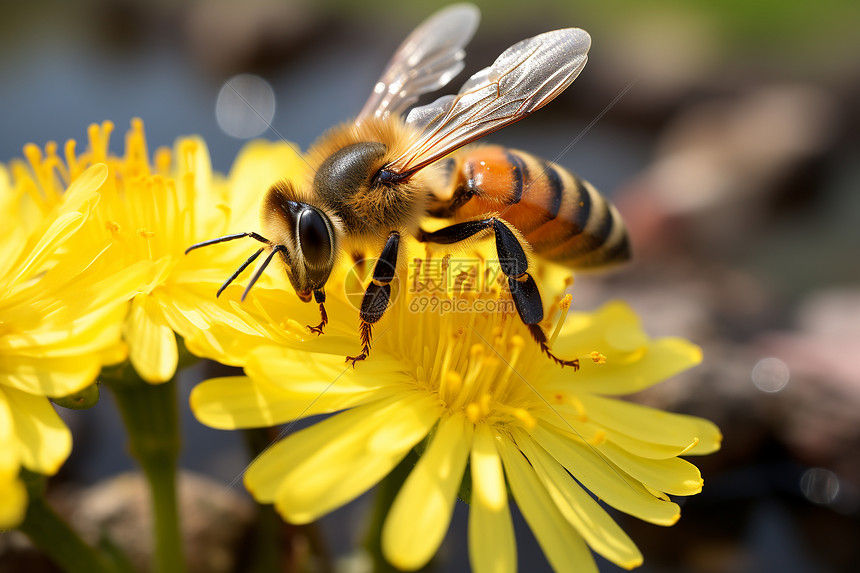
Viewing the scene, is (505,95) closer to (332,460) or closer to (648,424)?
(648,424)

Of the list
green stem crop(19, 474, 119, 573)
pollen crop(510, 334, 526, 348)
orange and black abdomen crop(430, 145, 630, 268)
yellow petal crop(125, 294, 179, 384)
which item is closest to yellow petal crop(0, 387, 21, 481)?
yellow petal crop(125, 294, 179, 384)

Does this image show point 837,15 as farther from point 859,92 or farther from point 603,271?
point 603,271

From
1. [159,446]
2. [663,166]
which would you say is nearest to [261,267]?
[159,446]

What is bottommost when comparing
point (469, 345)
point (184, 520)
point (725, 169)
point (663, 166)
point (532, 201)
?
point (725, 169)

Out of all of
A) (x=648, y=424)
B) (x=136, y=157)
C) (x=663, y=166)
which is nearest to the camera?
(x=648, y=424)

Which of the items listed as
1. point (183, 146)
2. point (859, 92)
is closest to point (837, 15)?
point (859, 92)

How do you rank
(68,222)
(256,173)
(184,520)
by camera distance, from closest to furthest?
(68,222) < (256,173) < (184,520)

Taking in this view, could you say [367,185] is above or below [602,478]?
above

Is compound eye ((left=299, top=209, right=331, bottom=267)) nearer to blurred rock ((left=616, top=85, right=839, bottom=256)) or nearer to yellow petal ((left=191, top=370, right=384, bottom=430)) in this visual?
yellow petal ((left=191, top=370, right=384, bottom=430))
